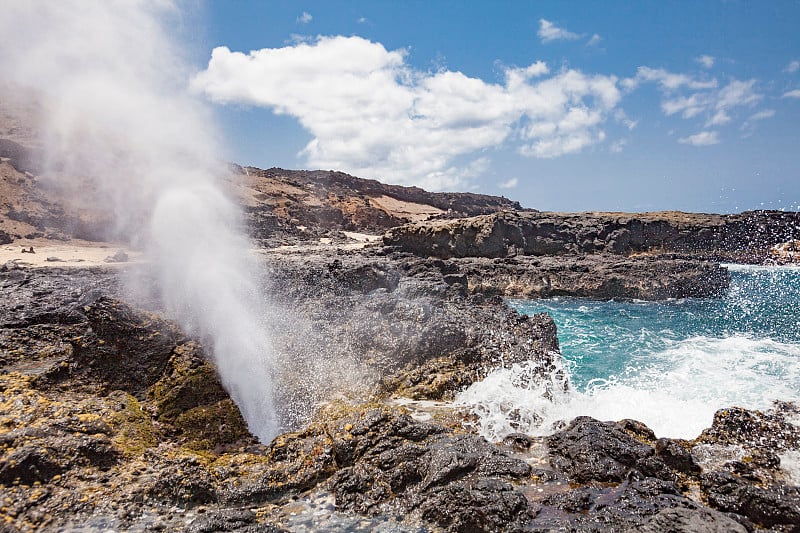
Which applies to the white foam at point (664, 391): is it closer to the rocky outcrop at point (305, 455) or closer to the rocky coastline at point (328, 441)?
the rocky coastline at point (328, 441)

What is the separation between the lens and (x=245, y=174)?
4797 centimetres

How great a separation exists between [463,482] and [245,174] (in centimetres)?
4845

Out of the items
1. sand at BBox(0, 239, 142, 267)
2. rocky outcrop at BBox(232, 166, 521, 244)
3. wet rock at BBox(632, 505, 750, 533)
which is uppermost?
rocky outcrop at BBox(232, 166, 521, 244)

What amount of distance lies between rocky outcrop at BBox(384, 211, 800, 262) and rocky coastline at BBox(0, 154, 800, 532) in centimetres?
2146

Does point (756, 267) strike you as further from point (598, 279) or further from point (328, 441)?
point (328, 441)

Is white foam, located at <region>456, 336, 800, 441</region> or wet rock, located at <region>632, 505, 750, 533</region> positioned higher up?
wet rock, located at <region>632, 505, 750, 533</region>

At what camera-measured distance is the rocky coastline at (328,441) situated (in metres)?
4.22

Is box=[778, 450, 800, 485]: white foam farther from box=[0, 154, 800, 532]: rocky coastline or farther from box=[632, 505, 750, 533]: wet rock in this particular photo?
box=[632, 505, 750, 533]: wet rock

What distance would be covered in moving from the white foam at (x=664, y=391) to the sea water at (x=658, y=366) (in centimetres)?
2

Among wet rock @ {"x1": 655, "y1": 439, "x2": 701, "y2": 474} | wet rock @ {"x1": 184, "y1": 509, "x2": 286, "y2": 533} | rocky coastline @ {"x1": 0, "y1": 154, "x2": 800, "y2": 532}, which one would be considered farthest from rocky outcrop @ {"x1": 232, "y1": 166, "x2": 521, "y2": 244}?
wet rock @ {"x1": 655, "y1": 439, "x2": 701, "y2": 474}

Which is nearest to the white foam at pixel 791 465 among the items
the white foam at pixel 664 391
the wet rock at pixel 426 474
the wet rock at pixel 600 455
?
the wet rock at pixel 600 455

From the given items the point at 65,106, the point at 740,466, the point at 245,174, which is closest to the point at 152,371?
the point at 740,466

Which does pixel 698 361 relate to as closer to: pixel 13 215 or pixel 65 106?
pixel 65 106

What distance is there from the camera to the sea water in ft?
25.5
